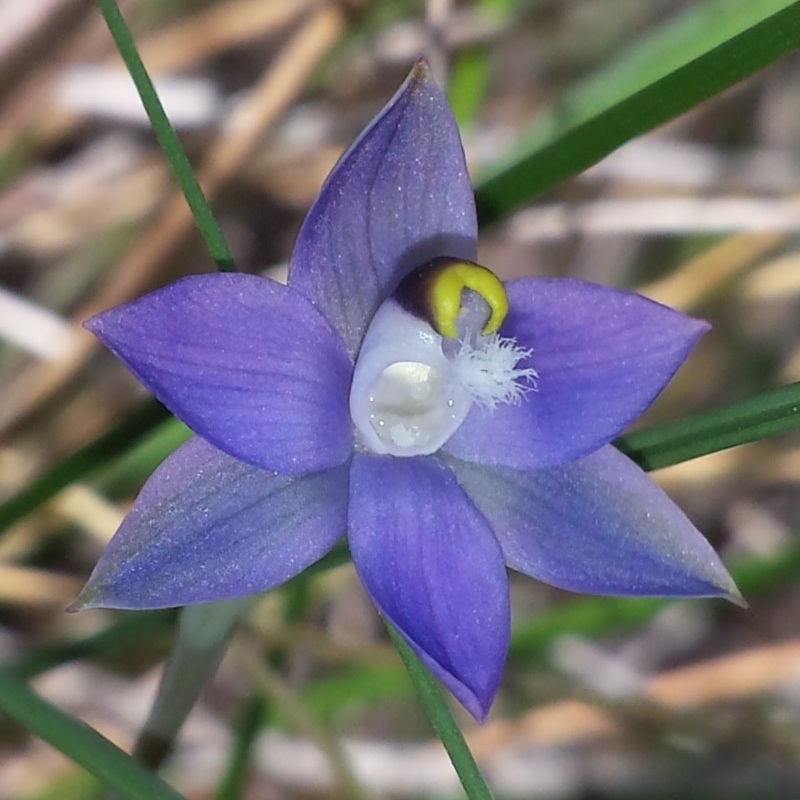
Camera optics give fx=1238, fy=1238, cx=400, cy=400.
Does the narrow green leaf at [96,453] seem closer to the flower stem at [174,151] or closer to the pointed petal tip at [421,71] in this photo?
the flower stem at [174,151]

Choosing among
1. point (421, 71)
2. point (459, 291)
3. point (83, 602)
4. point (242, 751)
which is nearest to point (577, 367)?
point (459, 291)

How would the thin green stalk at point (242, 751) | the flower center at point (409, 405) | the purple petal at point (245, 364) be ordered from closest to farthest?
the purple petal at point (245, 364) → the flower center at point (409, 405) → the thin green stalk at point (242, 751)

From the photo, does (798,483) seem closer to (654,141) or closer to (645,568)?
(654,141)

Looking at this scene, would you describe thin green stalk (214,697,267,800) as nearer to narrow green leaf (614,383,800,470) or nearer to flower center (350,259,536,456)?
flower center (350,259,536,456)

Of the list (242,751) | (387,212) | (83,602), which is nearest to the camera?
(83,602)

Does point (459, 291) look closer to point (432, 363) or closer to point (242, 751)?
point (432, 363)

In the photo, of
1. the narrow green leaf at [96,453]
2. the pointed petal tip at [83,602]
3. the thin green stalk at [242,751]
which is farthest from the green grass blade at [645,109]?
the thin green stalk at [242,751]

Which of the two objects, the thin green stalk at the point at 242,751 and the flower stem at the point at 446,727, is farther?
the thin green stalk at the point at 242,751
